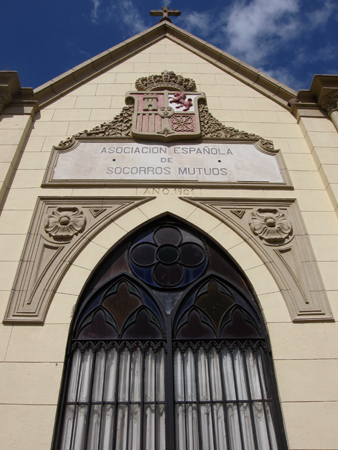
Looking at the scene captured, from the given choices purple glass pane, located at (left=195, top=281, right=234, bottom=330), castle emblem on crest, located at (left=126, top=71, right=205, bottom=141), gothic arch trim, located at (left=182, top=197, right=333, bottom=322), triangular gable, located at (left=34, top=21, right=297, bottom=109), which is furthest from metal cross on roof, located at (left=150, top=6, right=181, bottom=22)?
purple glass pane, located at (left=195, top=281, right=234, bottom=330)

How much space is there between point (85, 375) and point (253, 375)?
7.42ft

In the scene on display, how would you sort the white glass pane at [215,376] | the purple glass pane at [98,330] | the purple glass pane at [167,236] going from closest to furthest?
the white glass pane at [215,376], the purple glass pane at [98,330], the purple glass pane at [167,236]

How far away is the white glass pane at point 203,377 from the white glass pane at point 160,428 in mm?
549

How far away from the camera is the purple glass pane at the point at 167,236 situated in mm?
7043

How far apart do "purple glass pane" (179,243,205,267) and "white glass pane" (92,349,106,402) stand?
1.96 metres

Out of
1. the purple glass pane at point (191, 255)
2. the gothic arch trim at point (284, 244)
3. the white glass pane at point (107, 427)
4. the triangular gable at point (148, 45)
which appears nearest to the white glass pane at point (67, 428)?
the white glass pane at point (107, 427)

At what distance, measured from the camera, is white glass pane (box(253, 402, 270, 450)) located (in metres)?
5.10

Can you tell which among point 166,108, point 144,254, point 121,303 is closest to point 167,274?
point 144,254

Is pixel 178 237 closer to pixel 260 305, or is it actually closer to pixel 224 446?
pixel 260 305

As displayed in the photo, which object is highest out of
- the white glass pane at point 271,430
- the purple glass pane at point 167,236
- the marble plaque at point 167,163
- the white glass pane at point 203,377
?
the marble plaque at point 167,163

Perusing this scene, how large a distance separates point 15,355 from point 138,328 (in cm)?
169

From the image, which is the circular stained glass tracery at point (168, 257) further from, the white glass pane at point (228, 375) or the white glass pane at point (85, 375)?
the white glass pane at point (85, 375)

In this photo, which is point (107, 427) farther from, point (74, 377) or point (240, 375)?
point (240, 375)

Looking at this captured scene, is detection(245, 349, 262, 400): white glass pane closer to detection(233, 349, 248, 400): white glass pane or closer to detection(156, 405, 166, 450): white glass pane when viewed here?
detection(233, 349, 248, 400): white glass pane
